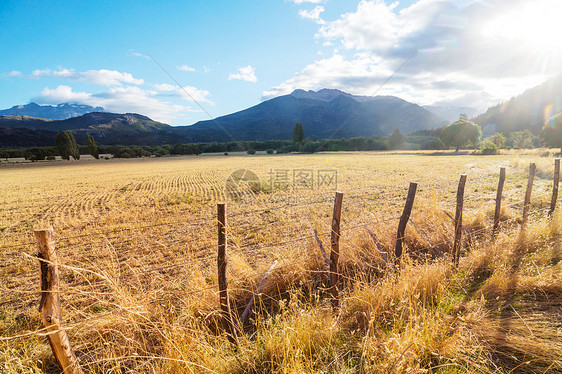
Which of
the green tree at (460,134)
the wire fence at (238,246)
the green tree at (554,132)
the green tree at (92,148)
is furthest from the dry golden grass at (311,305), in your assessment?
the green tree at (92,148)

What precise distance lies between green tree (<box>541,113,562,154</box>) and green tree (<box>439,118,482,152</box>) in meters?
24.2

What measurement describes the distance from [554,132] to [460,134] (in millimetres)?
27533

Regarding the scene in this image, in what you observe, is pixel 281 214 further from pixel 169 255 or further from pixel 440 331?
pixel 440 331

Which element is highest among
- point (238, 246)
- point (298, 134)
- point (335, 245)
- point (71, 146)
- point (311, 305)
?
point (298, 134)

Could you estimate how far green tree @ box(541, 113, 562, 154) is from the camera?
39969mm

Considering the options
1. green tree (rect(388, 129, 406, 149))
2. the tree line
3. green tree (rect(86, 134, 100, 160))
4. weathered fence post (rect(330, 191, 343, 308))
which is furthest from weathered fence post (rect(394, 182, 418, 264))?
green tree (rect(86, 134, 100, 160))

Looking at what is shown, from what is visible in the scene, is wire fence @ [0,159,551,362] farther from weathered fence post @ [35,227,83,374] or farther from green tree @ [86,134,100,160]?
green tree @ [86,134,100,160]

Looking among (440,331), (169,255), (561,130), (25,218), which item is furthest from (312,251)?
(561,130)

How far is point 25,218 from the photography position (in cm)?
1366

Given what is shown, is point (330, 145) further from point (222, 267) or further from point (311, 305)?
point (222, 267)

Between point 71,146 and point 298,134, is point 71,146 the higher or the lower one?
the lower one

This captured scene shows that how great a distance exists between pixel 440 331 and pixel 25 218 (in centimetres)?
1902

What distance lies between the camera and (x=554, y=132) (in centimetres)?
4075

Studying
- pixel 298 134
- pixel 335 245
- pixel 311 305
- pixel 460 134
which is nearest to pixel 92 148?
pixel 298 134
